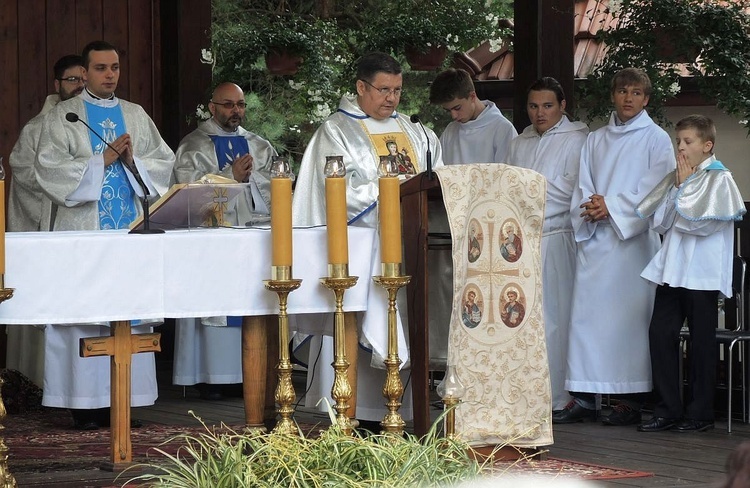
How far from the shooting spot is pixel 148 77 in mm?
8641

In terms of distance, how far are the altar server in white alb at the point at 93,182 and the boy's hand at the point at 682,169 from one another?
2.49m

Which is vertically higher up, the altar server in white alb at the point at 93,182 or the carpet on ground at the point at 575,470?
the altar server in white alb at the point at 93,182

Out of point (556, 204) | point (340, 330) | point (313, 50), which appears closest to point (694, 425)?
point (556, 204)

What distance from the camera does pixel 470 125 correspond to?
23.6 ft

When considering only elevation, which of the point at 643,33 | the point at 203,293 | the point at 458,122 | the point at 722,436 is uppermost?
the point at 643,33

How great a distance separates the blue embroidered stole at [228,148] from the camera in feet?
24.9

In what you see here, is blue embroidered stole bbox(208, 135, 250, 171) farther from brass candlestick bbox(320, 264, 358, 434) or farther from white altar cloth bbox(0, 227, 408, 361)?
brass candlestick bbox(320, 264, 358, 434)

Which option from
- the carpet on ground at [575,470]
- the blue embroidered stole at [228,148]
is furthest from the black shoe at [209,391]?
the carpet on ground at [575,470]

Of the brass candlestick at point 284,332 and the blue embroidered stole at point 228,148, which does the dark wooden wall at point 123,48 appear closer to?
the blue embroidered stole at point 228,148

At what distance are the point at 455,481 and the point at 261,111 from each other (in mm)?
7891

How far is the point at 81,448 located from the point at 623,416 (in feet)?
8.47

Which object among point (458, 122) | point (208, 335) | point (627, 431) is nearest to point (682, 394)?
point (627, 431)

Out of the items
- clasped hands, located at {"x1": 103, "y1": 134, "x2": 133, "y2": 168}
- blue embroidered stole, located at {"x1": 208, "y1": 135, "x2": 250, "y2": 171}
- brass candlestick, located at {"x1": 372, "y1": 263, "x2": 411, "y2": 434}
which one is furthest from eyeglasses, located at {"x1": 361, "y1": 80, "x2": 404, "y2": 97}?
blue embroidered stole, located at {"x1": 208, "y1": 135, "x2": 250, "y2": 171}

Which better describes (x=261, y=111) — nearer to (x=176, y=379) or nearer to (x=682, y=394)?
(x=176, y=379)
